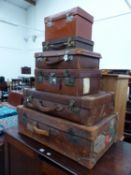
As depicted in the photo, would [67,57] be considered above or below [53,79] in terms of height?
above

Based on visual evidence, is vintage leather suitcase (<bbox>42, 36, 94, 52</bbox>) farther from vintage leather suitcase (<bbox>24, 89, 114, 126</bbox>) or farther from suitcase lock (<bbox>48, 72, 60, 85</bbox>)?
vintage leather suitcase (<bbox>24, 89, 114, 126</bbox>)

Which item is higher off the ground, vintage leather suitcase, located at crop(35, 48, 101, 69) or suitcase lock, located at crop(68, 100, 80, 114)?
vintage leather suitcase, located at crop(35, 48, 101, 69)

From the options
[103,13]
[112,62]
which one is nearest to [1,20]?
[103,13]

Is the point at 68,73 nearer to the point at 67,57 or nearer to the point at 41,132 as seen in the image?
the point at 67,57

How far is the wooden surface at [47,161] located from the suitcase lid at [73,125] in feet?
0.50

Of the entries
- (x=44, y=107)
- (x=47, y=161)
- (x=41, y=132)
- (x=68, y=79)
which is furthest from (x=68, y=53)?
(x=47, y=161)

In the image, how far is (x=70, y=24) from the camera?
95 cm

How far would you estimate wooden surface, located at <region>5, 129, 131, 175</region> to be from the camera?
30.8 inches

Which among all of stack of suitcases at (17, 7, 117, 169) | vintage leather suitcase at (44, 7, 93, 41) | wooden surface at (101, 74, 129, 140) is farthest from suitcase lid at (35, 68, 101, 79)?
vintage leather suitcase at (44, 7, 93, 41)

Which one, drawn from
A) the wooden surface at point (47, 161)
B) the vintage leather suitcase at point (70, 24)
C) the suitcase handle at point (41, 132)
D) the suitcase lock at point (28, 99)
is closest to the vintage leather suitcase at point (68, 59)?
the vintage leather suitcase at point (70, 24)

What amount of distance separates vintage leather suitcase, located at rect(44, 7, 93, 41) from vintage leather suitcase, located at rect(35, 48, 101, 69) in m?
0.13

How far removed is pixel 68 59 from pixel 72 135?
0.44 metres

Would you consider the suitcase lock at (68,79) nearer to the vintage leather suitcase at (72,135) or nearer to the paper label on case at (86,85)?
the paper label on case at (86,85)

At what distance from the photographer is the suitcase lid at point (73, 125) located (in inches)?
30.8
